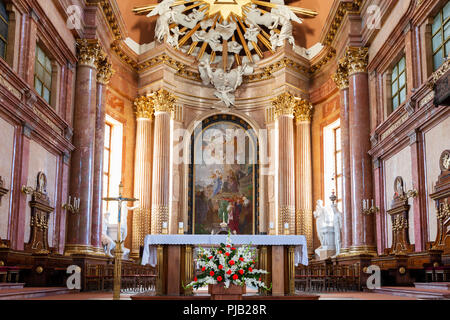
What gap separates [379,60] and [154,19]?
8745mm

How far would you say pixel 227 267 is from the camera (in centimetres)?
768

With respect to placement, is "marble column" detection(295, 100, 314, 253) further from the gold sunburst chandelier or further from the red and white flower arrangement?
the red and white flower arrangement

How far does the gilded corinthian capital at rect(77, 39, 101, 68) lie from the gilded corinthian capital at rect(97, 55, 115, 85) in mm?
448

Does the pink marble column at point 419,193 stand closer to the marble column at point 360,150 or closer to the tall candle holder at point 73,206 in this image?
the marble column at point 360,150

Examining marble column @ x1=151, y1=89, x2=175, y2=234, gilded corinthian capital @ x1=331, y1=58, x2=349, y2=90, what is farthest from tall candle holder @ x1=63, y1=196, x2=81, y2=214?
gilded corinthian capital @ x1=331, y1=58, x2=349, y2=90

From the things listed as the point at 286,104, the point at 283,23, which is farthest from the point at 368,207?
the point at 283,23

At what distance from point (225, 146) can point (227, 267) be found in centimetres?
1246

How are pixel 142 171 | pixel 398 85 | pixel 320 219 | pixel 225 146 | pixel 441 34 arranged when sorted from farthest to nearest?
pixel 225 146
pixel 142 171
pixel 320 219
pixel 398 85
pixel 441 34

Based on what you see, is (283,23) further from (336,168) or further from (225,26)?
(336,168)

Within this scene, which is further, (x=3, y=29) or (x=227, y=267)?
(x=3, y=29)

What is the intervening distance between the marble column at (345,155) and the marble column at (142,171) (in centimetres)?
644

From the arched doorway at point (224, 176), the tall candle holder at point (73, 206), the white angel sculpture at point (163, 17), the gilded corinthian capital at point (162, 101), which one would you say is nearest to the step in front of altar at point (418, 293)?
the arched doorway at point (224, 176)

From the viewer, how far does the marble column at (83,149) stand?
564 inches
